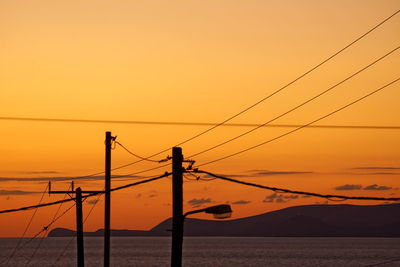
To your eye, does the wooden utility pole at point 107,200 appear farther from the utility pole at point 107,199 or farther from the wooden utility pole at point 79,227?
the wooden utility pole at point 79,227

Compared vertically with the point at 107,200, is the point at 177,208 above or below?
below

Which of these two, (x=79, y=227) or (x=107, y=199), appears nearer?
(x=107, y=199)

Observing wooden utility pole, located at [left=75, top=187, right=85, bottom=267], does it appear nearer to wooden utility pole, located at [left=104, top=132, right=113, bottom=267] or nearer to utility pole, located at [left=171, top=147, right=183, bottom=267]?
wooden utility pole, located at [left=104, top=132, right=113, bottom=267]

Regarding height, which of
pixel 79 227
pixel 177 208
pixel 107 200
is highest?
pixel 107 200

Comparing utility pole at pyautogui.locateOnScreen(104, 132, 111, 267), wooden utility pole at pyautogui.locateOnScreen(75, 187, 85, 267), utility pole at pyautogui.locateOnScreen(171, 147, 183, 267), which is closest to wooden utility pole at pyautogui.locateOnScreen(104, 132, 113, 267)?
utility pole at pyautogui.locateOnScreen(104, 132, 111, 267)

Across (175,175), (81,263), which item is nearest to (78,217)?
(81,263)

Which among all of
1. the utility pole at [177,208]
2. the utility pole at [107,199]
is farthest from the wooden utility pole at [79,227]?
the utility pole at [177,208]

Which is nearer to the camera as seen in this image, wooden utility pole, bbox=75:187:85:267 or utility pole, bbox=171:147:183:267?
utility pole, bbox=171:147:183:267

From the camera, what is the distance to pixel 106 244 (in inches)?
1624

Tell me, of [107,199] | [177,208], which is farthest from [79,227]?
[177,208]

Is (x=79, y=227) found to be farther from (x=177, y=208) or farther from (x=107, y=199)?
(x=177, y=208)

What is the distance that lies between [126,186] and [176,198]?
627 cm

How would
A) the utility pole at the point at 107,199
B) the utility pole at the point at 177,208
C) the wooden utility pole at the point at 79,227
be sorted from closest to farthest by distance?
the utility pole at the point at 177,208
the utility pole at the point at 107,199
the wooden utility pole at the point at 79,227

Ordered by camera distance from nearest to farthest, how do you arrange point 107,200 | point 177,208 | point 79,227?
1. point 177,208
2. point 107,200
3. point 79,227
